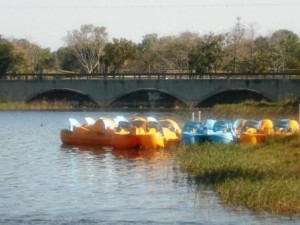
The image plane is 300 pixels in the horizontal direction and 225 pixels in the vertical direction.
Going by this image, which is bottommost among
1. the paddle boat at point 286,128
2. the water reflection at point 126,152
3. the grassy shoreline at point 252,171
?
the water reflection at point 126,152

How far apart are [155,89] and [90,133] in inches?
1833

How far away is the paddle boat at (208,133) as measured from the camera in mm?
39281

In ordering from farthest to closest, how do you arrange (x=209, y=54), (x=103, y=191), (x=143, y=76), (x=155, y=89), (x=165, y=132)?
(x=209, y=54) < (x=143, y=76) < (x=155, y=89) < (x=165, y=132) < (x=103, y=191)

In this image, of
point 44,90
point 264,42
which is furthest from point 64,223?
point 264,42

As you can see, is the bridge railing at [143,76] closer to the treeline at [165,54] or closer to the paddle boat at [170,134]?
the treeline at [165,54]

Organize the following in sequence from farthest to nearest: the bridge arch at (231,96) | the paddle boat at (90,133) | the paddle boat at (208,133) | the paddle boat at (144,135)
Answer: the bridge arch at (231,96) < the paddle boat at (90,133) < the paddle boat at (144,135) < the paddle boat at (208,133)

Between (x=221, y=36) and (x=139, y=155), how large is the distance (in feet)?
246

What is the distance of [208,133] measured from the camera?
39938 mm

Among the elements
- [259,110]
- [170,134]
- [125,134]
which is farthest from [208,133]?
[259,110]

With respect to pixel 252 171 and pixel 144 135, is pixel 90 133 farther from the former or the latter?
pixel 252 171

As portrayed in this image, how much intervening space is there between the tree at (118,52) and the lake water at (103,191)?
84.3m

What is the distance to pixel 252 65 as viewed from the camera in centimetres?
11338

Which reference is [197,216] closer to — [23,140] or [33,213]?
[33,213]

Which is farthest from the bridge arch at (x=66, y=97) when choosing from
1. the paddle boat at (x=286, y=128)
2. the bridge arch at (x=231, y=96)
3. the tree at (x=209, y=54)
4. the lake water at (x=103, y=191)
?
the paddle boat at (x=286, y=128)
